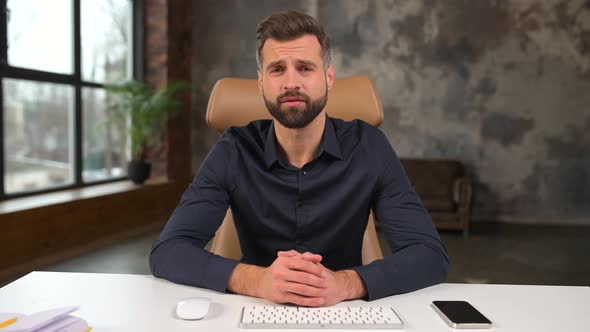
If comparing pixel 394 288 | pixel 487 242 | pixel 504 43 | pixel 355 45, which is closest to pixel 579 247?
pixel 487 242

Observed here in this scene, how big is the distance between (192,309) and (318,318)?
0.83ft

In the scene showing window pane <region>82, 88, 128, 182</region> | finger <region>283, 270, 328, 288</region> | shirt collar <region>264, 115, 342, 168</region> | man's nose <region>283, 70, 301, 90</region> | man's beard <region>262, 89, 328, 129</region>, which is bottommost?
window pane <region>82, 88, 128, 182</region>

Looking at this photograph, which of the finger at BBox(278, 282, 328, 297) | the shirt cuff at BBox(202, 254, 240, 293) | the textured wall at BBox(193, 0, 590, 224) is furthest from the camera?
the textured wall at BBox(193, 0, 590, 224)

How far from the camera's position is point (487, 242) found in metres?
5.35

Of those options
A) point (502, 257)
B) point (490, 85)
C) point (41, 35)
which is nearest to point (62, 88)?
point (41, 35)

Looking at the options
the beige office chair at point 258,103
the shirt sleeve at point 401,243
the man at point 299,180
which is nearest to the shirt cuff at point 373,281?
the shirt sleeve at point 401,243

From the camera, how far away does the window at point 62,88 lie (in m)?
4.38

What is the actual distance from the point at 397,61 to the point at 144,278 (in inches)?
224

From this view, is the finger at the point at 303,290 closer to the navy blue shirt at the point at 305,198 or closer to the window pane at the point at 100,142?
the navy blue shirt at the point at 305,198

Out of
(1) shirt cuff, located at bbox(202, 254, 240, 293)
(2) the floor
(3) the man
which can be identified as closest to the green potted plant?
(2) the floor

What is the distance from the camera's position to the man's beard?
1.55m

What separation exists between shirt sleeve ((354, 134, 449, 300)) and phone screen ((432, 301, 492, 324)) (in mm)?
128

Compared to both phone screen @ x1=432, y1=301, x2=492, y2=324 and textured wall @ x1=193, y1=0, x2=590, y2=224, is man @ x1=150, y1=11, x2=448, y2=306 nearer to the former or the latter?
phone screen @ x1=432, y1=301, x2=492, y2=324

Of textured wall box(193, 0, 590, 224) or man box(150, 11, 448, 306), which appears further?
textured wall box(193, 0, 590, 224)
